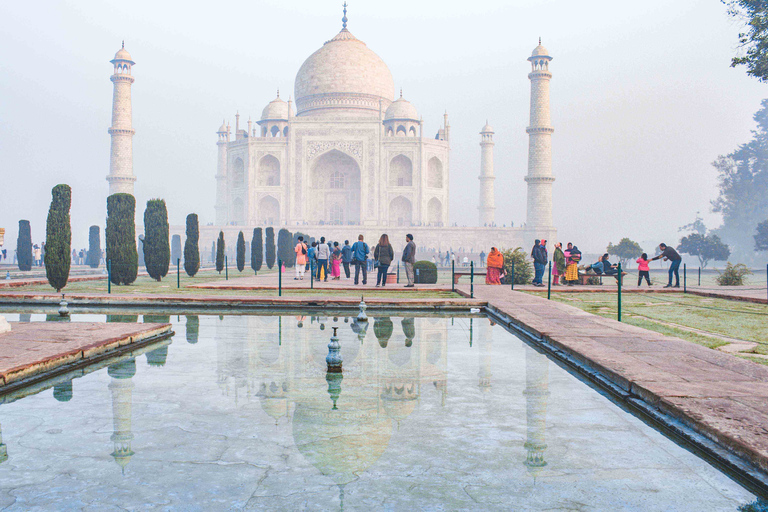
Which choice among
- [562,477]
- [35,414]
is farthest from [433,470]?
[35,414]

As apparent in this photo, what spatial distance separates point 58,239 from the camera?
44.8 feet

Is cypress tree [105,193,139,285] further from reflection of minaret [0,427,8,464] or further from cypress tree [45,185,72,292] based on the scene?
reflection of minaret [0,427,8,464]

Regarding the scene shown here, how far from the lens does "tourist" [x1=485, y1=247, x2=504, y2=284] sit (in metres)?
15.2

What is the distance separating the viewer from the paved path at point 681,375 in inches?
126

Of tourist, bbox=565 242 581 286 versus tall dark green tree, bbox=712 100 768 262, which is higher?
tall dark green tree, bbox=712 100 768 262

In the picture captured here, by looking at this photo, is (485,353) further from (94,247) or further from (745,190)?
(745,190)

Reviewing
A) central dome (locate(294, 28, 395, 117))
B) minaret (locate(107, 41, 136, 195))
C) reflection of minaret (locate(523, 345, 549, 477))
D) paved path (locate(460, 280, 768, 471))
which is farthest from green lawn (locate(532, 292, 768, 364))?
central dome (locate(294, 28, 395, 117))

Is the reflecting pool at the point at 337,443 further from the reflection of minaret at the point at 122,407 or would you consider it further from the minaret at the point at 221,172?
the minaret at the point at 221,172

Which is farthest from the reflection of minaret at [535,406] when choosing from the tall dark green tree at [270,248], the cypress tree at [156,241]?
the tall dark green tree at [270,248]

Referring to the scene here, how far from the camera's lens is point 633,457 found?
121 inches

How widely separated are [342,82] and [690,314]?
42.3 m

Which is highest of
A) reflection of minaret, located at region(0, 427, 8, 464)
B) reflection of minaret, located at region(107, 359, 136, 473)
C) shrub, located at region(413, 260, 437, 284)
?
shrub, located at region(413, 260, 437, 284)

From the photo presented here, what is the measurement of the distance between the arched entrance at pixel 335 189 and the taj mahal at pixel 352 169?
8cm

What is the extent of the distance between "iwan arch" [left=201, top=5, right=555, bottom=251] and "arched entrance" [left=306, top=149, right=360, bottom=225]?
0.08 m
